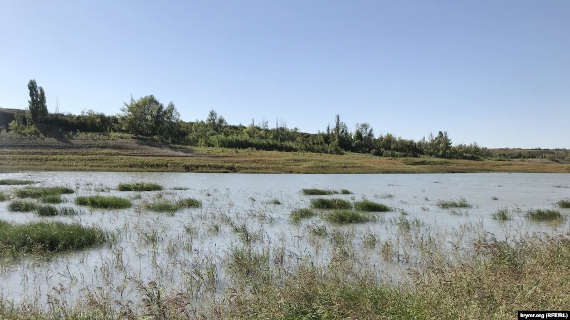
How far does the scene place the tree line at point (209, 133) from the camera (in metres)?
84.0

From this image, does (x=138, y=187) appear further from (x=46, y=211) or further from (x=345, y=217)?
(x=345, y=217)

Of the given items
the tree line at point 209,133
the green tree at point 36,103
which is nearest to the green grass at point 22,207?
the tree line at point 209,133

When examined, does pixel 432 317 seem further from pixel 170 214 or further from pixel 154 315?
pixel 170 214

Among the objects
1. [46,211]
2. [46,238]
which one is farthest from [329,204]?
[46,211]

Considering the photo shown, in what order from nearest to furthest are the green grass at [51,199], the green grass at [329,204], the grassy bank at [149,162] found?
the green grass at [51,199] → the green grass at [329,204] → the grassy bank at [149,162]

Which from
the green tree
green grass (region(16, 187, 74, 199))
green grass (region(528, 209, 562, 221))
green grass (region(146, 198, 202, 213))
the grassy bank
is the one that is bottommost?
green grass (region(528, 209, 562, 221))

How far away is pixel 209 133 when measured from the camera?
322 feet

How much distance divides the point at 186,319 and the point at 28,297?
3.58 m

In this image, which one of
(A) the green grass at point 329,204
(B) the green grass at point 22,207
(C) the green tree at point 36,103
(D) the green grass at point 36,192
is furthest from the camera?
(C) the green tree at point 36,103

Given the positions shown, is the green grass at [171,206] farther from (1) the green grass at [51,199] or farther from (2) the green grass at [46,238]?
(2) the green grass at [46,238]

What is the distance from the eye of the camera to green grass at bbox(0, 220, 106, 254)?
32.4 feet

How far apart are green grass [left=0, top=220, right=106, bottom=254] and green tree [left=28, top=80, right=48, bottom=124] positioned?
292 ft

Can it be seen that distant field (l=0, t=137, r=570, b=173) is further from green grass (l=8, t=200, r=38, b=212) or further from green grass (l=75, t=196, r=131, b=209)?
green grass (l=8, t=200, r=38, b=212)

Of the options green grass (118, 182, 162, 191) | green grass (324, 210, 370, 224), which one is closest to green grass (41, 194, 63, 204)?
green grass (118, 182, 162, 191)
